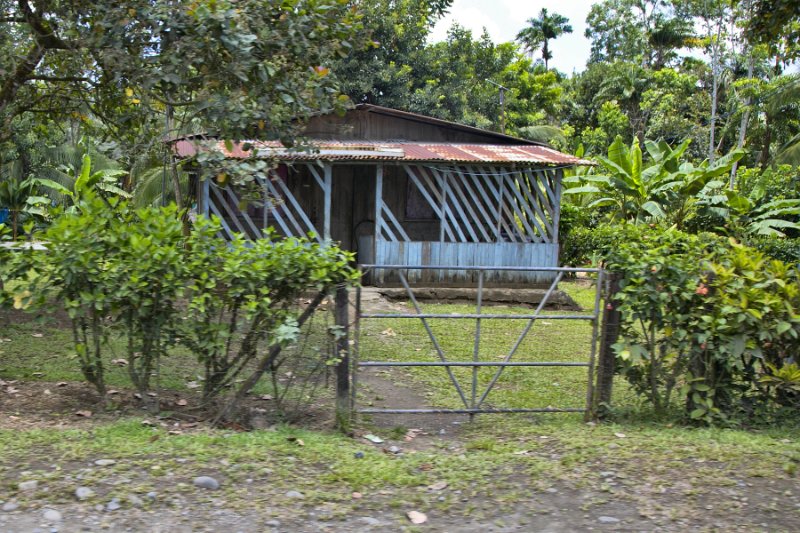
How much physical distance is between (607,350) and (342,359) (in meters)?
2.26

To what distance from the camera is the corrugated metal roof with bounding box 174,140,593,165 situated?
1273 cm

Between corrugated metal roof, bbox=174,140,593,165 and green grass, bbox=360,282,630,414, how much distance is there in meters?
2.76

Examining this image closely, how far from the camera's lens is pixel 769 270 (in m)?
5.93

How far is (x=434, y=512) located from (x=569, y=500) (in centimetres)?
87

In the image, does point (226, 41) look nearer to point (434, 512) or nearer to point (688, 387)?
point (434, 512)

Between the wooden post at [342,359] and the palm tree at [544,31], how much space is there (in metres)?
42.0

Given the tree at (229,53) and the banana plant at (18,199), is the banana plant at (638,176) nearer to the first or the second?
the tree at (229,53)

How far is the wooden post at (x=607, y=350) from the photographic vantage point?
19.7 feet

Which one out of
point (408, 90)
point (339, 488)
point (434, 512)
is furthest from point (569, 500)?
point (408, 90)

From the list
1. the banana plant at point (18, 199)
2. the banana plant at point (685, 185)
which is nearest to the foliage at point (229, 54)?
the banana plant at point (685, 185)

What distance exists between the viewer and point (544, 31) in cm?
4438

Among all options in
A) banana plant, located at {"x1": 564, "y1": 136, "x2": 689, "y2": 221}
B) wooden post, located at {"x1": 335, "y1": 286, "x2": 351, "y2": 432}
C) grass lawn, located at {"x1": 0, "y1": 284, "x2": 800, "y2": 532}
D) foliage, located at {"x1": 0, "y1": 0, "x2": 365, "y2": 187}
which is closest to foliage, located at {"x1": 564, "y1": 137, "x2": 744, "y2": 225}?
banana plant, located at {"x1": 564, "y1": 136, "x2": 689, "y2": 221}

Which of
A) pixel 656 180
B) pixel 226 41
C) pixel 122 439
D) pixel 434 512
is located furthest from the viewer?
pixel 656 180

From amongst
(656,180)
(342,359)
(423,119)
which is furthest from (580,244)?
(342,359)
